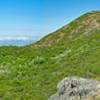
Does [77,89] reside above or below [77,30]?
below

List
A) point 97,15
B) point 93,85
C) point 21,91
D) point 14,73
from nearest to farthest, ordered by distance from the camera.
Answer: point 93,85
point 21,91
point 14,73
point 97,15

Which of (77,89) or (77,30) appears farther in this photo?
(77,30)

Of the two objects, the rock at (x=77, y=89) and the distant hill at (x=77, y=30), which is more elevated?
the distant hill at (x=77, y=30)

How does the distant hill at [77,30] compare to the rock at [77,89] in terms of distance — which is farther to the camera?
the distant hill at [77,30]

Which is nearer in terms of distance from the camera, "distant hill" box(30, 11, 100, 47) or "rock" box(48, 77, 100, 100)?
"rock" box(48, 77, 100, 100)

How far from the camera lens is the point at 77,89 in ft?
Answer: 35.4

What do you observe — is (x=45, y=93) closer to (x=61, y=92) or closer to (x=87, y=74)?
(x=61, y=92)

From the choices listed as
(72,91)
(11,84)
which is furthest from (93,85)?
(11,84)

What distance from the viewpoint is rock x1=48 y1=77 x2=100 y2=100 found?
9910 millimetres

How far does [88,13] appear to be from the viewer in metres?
66.7

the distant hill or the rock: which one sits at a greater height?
the distant hill

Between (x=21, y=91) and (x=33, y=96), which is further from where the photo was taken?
(x=21, y=91)

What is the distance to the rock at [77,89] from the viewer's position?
9910 mm

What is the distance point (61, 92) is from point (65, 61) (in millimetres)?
8908
